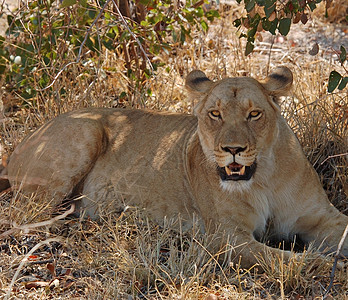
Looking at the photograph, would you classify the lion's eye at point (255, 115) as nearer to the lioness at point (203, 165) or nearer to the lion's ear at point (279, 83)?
the lioness at point (203, 165)

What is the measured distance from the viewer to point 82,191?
188 inches

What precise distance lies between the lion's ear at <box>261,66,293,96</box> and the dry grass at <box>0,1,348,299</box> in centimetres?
54

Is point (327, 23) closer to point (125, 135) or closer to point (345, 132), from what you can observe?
point (345, 132)

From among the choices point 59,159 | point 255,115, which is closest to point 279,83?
point 255,115

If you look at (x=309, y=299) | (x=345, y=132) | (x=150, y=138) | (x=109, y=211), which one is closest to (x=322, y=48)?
(x=345, y=132)

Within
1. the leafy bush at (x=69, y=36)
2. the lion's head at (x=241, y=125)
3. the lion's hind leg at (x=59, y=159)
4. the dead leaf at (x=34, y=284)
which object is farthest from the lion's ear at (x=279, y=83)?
the dead leaf at (x=34, y=284)

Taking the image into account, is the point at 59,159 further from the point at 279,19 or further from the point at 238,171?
the point at 279,19

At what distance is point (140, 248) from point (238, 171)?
76 centimetres

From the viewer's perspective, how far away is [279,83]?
13.3 ft

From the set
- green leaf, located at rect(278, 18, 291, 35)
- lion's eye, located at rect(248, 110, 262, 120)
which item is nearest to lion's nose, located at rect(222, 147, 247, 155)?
lion's eye, located at rect(248, 110, 262, 120)

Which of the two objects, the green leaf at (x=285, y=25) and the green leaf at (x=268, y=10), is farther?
the green leaf at (x=285, y=25)

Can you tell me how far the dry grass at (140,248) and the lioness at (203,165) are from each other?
0.58ft

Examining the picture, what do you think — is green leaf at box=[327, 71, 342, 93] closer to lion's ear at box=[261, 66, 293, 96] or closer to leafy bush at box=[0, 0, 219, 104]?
lion's ear at box=[261, 66, 293, 96]

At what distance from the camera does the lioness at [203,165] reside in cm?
384
